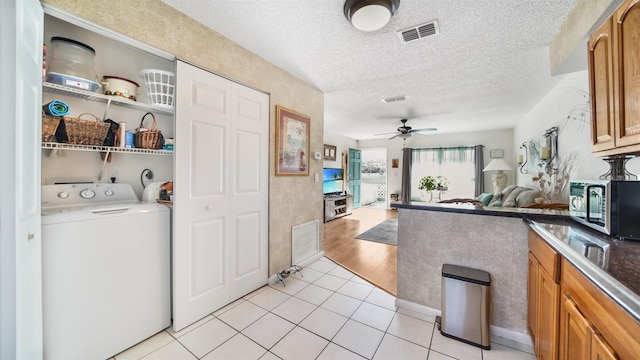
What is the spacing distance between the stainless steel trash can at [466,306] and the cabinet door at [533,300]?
0.23 m

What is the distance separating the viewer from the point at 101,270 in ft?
4.53

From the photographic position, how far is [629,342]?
616 millimetres

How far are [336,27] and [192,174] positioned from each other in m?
1.66

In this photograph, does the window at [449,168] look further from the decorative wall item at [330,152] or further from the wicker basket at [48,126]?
the wicker basket at [48,126]

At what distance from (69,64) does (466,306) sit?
9.94 feet

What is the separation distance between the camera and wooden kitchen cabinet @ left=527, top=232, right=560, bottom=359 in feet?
3.60

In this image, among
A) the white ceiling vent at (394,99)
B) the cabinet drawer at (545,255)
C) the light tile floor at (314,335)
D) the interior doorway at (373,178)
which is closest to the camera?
the cabinet drawer at (545,255)

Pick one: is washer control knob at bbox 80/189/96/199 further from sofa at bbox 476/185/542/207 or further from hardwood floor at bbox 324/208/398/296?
sofa at bbox 476/185/542/207

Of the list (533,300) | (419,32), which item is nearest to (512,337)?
(533,300)

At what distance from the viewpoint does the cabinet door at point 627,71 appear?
Answer: 3.25 feet

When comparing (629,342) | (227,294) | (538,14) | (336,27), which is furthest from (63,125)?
(538,14)

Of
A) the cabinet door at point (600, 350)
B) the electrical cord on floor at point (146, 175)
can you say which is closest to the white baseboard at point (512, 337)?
the cabinet door at point (600, 350)

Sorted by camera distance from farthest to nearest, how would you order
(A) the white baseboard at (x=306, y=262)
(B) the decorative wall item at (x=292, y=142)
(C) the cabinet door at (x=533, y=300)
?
1. (B) the decorative wall item at (x=292, y=142)
2. (A) the white baseboard at (x=306, y=262)
3. (C) the cabinet door at (x=533, y=300)

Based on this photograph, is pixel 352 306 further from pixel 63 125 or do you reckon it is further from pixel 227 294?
pixel 63 125
